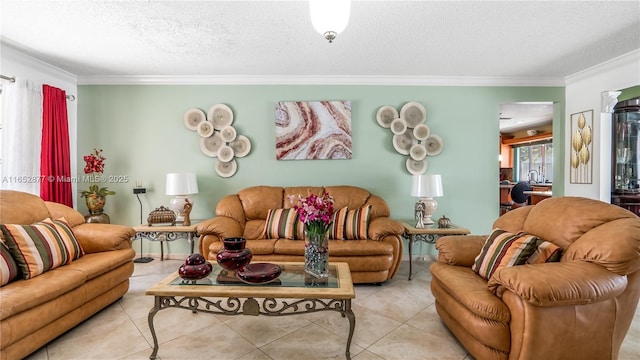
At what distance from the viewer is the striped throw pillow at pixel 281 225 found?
3.39 metres

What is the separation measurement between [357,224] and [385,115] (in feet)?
5.27

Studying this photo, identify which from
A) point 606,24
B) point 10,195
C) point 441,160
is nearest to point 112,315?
point 10,195

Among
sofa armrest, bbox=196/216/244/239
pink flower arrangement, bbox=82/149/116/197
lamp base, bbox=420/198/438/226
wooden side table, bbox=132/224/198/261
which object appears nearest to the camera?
sofa armrest, bbox=196/216/244/239

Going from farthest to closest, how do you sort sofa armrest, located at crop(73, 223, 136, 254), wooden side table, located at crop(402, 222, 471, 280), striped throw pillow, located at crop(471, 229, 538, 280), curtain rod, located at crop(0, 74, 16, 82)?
wooden side table, located at crop(402, 222, 471, 280) < curtain rod, located at crop(0, 74, 16, 82) < sofa armrest, located at crop(73, 223, 136, 254) < striped throw pillow, located at crop(471, 229, 538, 280)

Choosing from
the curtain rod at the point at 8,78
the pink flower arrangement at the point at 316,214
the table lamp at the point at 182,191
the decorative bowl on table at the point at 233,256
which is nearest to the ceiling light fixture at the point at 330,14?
the pink flower arrangement at the point at 316,214

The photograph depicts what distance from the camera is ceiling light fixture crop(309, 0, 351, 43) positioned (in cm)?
177

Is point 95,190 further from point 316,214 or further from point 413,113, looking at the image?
point 413,113

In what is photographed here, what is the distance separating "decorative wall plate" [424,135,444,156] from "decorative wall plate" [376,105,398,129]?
56 centimetres

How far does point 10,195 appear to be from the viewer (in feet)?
8.25

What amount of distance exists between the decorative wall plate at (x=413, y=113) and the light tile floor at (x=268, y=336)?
2347 mm

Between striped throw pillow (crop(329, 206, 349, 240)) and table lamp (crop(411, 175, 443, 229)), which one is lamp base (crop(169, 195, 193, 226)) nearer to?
striped throw pillow (crop(329, 206, 349, 240))

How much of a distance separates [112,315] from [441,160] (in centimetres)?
401

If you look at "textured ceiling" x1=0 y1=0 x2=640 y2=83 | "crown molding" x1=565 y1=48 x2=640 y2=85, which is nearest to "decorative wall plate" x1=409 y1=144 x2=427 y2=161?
"textured ceiling" x1=0 y1=0 x2=640 y2=83

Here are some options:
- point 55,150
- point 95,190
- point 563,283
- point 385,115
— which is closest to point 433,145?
point 385,115
